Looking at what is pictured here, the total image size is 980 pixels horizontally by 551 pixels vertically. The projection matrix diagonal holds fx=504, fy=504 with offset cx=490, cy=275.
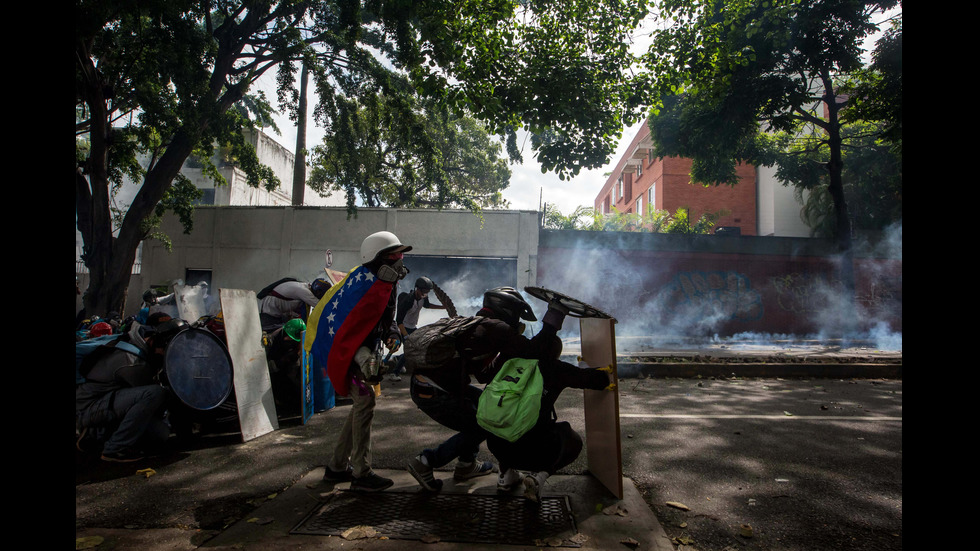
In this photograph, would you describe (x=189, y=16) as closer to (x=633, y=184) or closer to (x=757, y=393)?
(x=757, y=393)

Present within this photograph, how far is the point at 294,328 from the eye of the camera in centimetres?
564

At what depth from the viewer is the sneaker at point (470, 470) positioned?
3537 mm

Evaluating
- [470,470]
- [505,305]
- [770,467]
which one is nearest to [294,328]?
[470,470]

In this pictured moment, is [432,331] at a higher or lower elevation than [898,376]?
higher

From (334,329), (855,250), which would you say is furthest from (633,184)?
(334,329)

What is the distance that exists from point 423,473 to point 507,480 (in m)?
0.55

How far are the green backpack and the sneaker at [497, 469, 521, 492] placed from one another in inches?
23.1

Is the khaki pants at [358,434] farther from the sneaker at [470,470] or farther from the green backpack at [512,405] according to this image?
the green backpack at [512,405]

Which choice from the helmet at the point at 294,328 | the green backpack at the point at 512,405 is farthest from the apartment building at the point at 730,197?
the green backpack at the point at 512,405

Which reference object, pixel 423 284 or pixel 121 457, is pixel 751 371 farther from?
pixel 121 457

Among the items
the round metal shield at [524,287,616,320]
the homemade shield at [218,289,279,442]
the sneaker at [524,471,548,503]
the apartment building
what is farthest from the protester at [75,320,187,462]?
the apartment building

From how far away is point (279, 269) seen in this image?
17.7 meters
